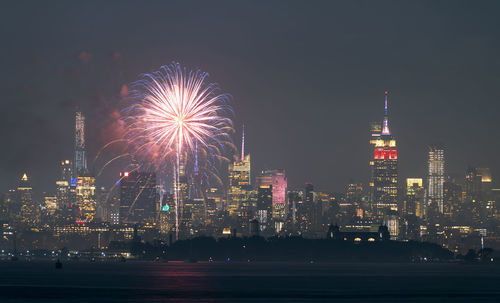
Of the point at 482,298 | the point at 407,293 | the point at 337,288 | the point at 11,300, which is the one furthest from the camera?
the point at 337,288

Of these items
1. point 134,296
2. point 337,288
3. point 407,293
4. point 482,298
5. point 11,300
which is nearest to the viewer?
point 11,300

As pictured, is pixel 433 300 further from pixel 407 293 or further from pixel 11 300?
pixel 11 300

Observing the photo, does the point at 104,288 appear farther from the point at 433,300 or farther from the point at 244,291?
the point at 433,300

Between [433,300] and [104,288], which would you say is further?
[104,288]

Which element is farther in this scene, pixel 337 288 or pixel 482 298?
pixel 337 288

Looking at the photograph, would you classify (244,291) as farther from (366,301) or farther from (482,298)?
(482,298)

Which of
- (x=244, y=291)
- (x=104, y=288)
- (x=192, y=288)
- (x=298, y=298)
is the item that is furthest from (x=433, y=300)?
(x=104, y=288)

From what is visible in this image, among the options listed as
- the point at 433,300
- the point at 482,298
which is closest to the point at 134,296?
the point at 433,300

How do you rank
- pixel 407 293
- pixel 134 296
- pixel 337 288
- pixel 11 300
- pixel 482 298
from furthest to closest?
pixel 337 288
pixel 407 293
pixel 482 298
pixel 134 296
pixel 11 300
